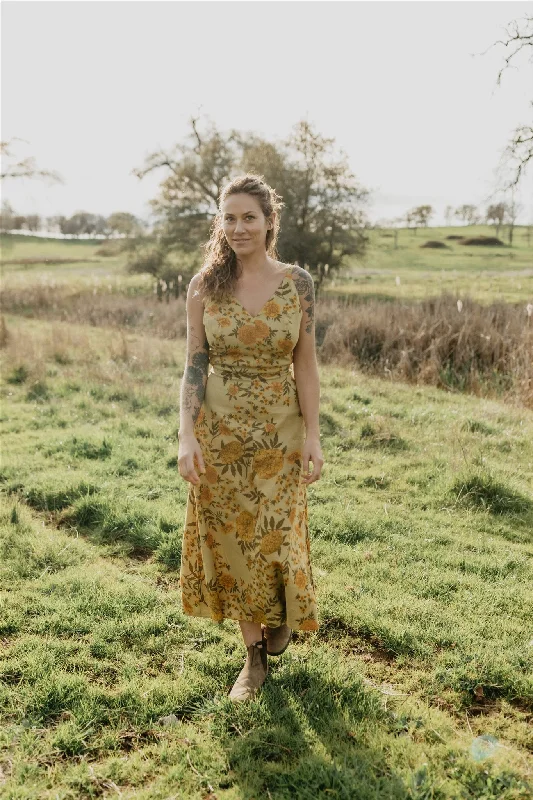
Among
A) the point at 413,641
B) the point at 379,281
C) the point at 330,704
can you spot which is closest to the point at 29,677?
the point at 330,704

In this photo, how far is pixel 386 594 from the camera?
423 centimetres

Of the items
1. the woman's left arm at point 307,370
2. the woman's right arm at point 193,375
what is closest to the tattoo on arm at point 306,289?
the woman's left arm at point 307,370

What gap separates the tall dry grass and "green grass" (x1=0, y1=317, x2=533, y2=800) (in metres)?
2.91

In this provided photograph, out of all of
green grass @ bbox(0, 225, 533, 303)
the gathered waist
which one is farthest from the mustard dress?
green grass @ bbox(0, 225, 533, 303)

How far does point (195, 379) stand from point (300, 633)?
181 cm

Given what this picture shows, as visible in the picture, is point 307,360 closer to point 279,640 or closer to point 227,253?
point 227,253

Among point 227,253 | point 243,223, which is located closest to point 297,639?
point 227,253

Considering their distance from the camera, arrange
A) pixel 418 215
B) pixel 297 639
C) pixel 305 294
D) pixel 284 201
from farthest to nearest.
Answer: pixel 418 215
pixel 284 201
pixel 297 639
pixel 305 294

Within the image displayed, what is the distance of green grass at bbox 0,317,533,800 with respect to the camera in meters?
2.75

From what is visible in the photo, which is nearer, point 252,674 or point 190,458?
point 190,458

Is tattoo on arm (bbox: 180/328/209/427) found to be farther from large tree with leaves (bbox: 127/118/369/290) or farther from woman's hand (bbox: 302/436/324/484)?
large tree with leaves (bbox: 127/118/369/290)

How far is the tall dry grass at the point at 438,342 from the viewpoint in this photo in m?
10.2

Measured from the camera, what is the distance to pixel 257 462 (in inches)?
125

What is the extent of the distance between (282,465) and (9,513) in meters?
3.27
